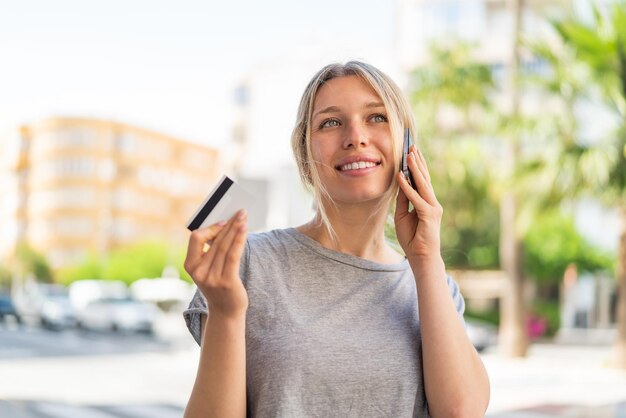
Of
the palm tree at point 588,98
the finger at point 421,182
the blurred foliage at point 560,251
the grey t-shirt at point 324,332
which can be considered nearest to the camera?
the grey t-shirt at point 324,332

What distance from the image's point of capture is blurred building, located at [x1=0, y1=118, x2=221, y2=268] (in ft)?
320

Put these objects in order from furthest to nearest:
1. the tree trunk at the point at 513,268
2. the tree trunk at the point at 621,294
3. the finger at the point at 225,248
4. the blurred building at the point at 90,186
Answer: the blurred building at the point at 90,186 < the tree trunk at the point at 513,268 < the tree trunk at the point at 621,294 < the finger at the point at 225,248

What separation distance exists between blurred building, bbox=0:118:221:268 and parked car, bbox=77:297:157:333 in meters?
63.6

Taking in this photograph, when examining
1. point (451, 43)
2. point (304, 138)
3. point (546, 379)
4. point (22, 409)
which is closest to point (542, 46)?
point (546, 379)

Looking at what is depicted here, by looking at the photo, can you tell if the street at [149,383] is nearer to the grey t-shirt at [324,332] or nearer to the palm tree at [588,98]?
the palm tree at [588,98]

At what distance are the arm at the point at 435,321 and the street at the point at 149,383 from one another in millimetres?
8484

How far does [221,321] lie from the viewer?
1.79 m

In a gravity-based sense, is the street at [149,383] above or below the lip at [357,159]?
below

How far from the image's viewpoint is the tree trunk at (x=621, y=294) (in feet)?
47.2

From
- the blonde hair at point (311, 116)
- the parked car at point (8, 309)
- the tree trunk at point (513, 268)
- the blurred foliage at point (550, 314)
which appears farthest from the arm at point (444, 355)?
the parked car at point (8, 309)

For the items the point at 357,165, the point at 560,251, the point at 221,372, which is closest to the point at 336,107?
the point at 357,165

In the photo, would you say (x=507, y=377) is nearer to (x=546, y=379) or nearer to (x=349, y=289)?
(x=546, y=379)

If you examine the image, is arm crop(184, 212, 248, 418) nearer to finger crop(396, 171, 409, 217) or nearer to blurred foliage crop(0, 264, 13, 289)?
finger crop(396, 171, 409, 217)

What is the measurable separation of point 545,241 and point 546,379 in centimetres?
1794
